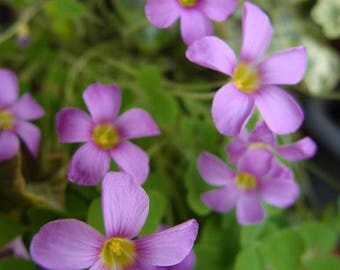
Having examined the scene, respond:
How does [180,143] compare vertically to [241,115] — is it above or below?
below

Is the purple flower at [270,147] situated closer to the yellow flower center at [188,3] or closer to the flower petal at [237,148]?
the flower petal at [237,148]

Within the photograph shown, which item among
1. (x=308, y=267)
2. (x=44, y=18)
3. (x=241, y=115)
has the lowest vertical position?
(x=308, y=267)

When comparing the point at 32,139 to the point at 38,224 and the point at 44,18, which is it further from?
the point at 44,18

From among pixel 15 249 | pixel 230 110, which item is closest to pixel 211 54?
pixel 230 110

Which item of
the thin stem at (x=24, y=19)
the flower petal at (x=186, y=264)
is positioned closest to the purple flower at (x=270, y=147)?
the flower petal at (x=186, y=264)

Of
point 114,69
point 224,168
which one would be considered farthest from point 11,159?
point 114,69

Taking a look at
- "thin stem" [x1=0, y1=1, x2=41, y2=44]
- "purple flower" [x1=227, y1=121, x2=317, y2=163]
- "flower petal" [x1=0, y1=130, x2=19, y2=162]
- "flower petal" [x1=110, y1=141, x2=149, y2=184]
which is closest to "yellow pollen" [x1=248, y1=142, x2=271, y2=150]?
"purple flower" [x1=227, y1=121, x2=317, y2=163]
